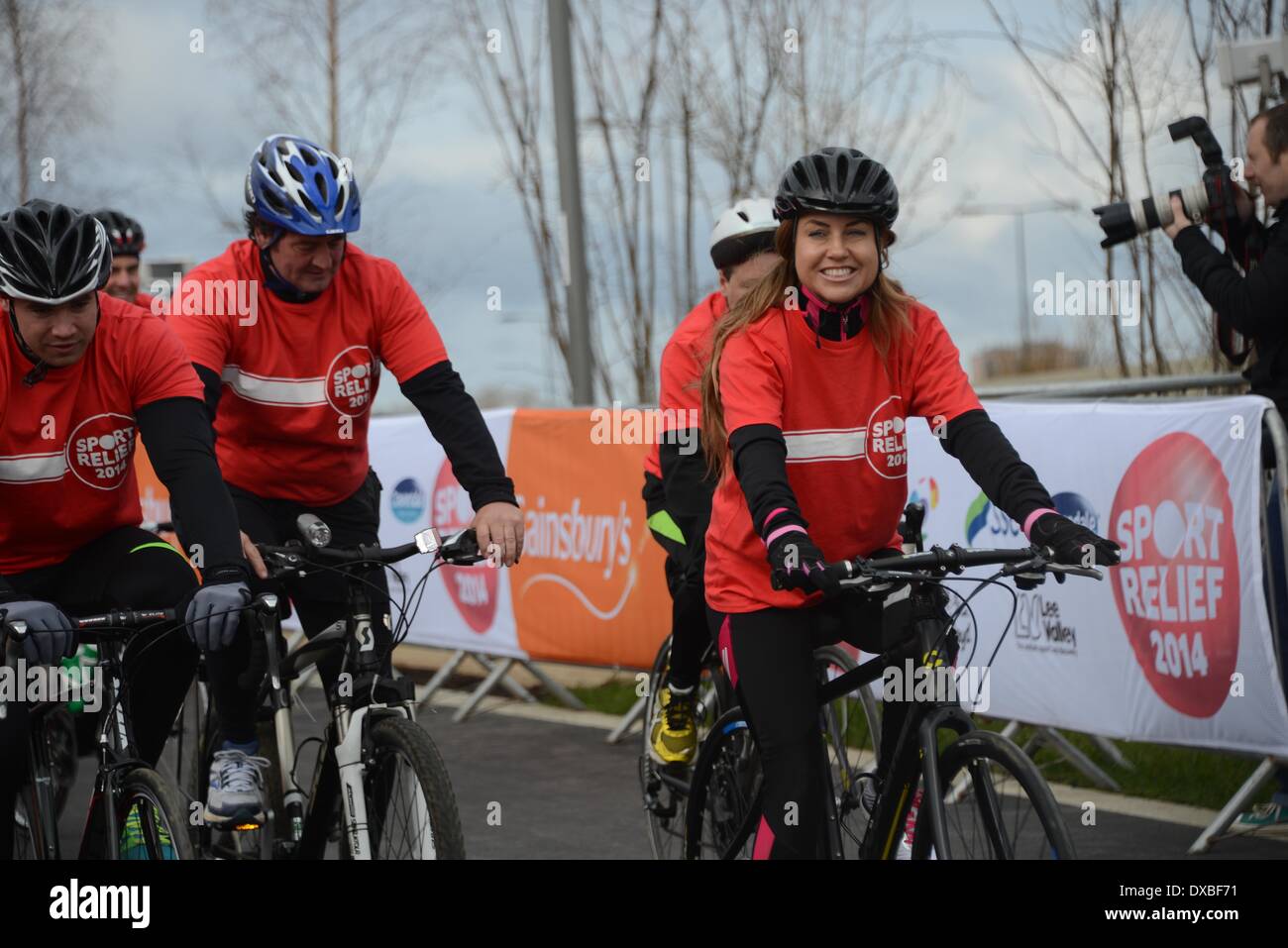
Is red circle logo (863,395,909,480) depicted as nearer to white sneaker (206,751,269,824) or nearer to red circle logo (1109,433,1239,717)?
white sneaker (206,751,269,824)

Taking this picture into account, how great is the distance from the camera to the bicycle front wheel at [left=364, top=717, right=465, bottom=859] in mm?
4156

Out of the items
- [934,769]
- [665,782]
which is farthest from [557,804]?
[934,769]

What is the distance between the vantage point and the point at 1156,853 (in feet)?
19.7

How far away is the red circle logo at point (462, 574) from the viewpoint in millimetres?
9836

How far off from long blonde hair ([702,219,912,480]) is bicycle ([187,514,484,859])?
2.46 feet

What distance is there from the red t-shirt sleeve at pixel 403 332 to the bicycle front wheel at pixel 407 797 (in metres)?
1.23

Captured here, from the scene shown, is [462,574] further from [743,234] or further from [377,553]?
[377,553]

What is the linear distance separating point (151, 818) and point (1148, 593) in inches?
152

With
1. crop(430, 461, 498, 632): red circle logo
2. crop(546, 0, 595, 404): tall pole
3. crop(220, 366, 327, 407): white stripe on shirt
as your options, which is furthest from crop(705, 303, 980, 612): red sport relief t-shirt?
crop(546, 0, 595, 404): tall pole

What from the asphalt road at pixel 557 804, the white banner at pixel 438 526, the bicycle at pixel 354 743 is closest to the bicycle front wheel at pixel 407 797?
the bicycle at pixel 354 743

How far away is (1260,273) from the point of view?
580 cm
